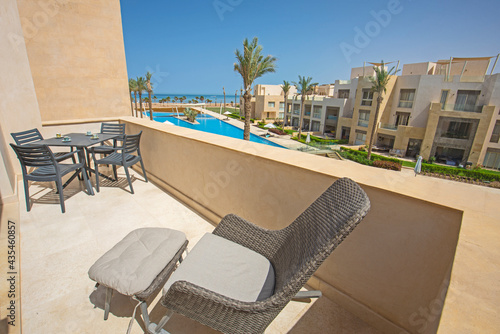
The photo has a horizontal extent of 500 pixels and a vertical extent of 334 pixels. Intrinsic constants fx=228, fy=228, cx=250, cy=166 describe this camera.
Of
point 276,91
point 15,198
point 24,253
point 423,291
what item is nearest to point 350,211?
point 423,291

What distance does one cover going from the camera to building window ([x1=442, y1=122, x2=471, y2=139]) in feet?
70.8

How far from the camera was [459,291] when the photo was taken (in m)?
0.74

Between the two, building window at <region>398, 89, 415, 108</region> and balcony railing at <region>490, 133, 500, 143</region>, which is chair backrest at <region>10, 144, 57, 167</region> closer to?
balcony railing at <region>490, 133, 500, 143</region>

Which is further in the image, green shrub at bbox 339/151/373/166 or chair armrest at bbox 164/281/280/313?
green shrub at bbox 339/151/373/166

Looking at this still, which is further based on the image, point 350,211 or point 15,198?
point 15,198

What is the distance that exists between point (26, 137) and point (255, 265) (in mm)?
4788

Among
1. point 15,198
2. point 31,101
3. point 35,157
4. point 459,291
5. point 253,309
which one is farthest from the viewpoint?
point 31,101

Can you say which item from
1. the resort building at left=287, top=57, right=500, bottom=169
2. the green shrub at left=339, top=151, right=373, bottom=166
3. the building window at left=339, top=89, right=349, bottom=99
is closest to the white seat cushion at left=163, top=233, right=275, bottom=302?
the green shrub at left=339, top=151, right=373, bottom=166

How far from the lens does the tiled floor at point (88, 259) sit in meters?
1.68

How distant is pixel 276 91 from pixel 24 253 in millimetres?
49142

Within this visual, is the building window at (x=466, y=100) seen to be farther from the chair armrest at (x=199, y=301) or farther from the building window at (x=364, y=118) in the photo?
the chair armrest at (x=199, y=301)

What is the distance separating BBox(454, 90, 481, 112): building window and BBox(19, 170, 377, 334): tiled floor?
28492mm

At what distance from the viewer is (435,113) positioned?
2261cm

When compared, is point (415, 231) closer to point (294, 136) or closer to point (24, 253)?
point (24, 253)
